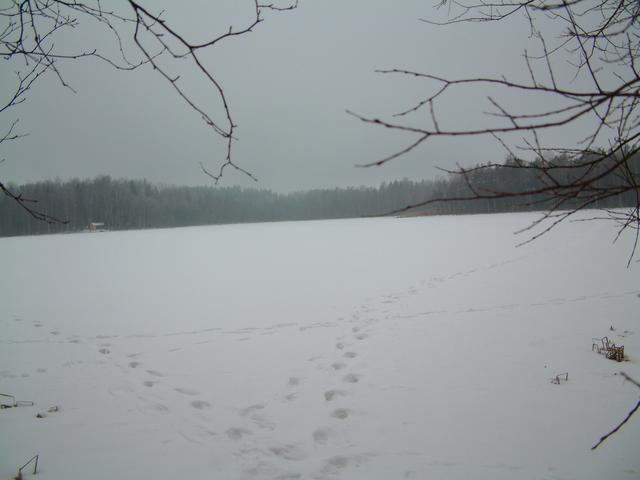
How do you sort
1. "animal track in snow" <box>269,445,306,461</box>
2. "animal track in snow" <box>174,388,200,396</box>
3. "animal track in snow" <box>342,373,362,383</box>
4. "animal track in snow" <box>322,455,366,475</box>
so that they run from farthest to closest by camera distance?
"animal track in snow" <box>342,373,362,383</box>, "animal track in snow" <box>174,388,200,396</box>, "animal track in snow" <box>269,445,306,461</box>, "animal track in snow" <box>322,455,366,475</box>

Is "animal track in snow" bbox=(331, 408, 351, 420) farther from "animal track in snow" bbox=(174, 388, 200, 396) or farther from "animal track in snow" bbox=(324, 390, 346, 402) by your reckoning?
"animal track in snow" bbox=(174, 388, 200, 396)

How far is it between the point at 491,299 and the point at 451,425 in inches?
170

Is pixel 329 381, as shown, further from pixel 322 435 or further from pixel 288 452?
pixel 288 452

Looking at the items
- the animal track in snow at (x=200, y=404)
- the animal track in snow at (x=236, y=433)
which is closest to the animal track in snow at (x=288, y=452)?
the animal track in snow at (x=236, y=433)

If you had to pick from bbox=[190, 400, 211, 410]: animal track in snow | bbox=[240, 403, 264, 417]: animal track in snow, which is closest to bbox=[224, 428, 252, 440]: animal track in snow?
bbox=[240, 403, 264, 417]: animal track in snow

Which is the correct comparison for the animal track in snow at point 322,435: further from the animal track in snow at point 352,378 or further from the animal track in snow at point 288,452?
the animal track in snow at point 352,378

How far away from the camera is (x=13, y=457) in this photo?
222cm

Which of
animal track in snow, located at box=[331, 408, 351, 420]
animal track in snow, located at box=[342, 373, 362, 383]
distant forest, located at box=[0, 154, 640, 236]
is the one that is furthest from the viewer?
distant forest, located at box=[0, 154, 640, 236]

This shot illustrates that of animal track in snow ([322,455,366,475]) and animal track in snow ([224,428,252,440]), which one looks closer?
animal track in snow ([322,455,366,475])

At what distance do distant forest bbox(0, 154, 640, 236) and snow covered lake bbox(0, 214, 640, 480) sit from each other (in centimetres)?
3789

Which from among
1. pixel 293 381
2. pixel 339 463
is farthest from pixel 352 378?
pixel 339 463

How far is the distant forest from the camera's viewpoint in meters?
53.9

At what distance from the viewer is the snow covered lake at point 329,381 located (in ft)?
7.78

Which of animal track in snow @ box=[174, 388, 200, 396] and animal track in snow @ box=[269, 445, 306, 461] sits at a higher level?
animal track in snow @ box=[174, 388, 200, 396]
